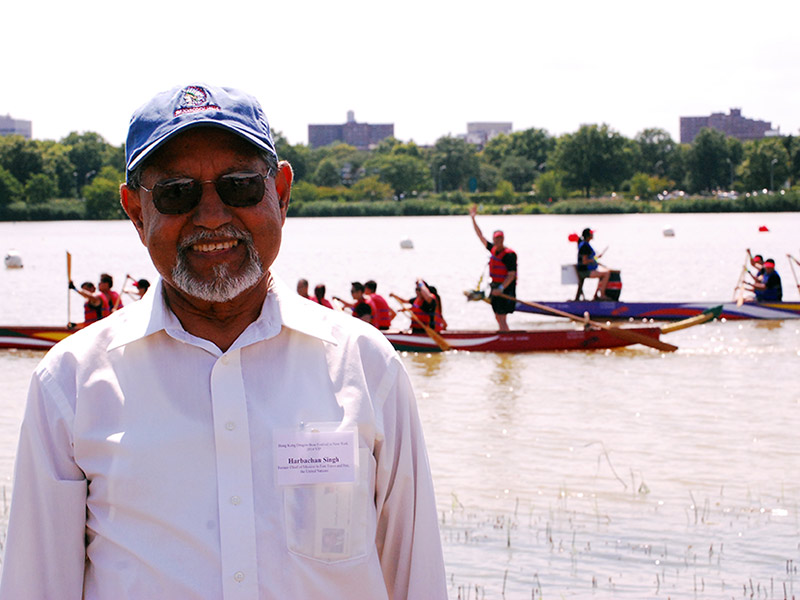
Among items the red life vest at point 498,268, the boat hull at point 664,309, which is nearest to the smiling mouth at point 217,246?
the red life vest at point 498,268

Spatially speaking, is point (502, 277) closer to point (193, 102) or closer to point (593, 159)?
point (193, 102)

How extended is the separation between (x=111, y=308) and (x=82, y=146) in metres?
116

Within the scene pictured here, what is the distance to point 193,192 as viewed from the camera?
231 centimetres

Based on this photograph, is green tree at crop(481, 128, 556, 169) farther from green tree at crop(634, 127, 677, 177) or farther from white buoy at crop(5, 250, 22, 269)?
white buoy at crop(5, 250, 22, 269)

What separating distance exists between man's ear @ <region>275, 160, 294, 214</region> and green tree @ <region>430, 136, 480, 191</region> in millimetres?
136771

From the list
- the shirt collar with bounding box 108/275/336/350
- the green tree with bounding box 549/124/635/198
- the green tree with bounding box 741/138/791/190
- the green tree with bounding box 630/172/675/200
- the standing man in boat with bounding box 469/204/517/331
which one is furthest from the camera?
the green tree with bounding box 549/124/635/198

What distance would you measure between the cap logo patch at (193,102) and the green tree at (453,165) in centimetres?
13710

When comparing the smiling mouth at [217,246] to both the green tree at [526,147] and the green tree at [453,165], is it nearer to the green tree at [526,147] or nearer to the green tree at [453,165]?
the green tree at [453,165]

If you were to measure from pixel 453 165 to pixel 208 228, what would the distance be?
453ft

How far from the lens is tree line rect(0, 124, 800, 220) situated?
107 meters

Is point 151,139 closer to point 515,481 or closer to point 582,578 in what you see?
point 582,578

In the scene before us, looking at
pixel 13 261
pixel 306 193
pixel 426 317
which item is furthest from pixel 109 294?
pixel 306 193

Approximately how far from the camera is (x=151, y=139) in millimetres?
2240

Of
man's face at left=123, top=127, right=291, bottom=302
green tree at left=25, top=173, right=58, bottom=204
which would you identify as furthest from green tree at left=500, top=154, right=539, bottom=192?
man's face at left=123, top=127, right=291, bottom=302
